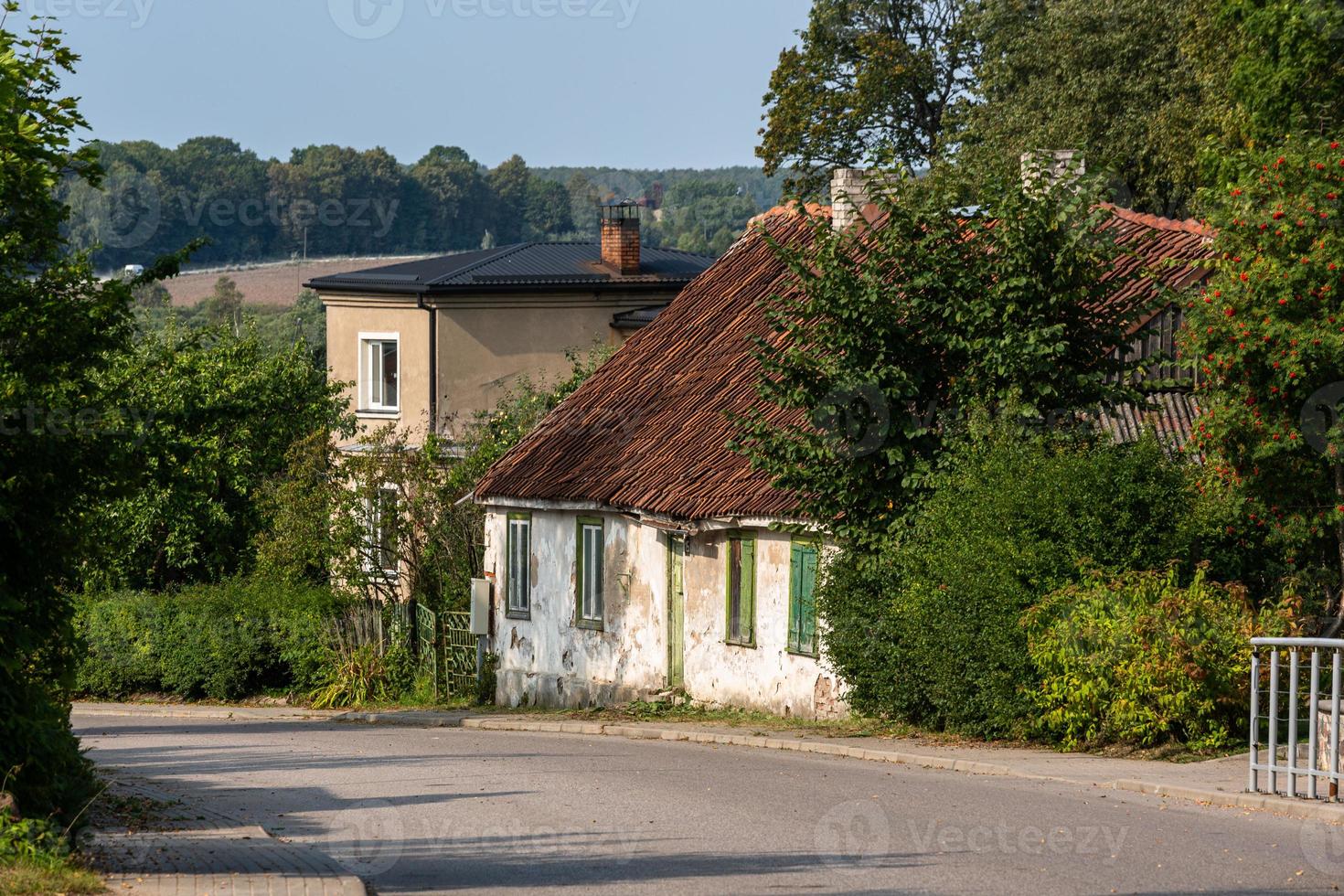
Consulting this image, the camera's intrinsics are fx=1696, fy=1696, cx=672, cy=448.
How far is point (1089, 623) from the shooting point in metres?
15.6

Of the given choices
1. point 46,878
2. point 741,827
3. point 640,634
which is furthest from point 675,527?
point 46,878

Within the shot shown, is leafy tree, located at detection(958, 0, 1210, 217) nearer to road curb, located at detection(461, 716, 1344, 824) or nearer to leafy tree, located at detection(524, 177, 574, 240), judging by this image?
road curb, located at detection(461, 716, 1344, 824)

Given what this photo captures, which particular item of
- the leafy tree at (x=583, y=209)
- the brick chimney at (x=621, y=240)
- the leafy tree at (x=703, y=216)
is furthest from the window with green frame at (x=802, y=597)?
the leafy tree at (x=583, y=209)

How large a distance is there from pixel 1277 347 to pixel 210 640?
22.8 meters

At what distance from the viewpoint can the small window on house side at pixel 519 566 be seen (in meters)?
27.7

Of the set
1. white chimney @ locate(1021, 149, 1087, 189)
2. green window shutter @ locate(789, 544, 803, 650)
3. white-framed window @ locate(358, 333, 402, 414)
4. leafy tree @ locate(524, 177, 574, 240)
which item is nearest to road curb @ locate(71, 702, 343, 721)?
green window shutter @ locate(789, 544, 803, 650)

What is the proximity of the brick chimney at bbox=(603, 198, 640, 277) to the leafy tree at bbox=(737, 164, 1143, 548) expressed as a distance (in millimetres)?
22901

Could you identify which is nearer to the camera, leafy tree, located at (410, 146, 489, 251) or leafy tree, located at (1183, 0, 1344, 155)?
leafy tree, located at (1183, 0, 1344, 155)

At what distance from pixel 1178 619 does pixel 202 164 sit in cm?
8743

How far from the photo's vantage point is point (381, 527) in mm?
31516

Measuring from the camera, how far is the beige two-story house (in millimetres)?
39812

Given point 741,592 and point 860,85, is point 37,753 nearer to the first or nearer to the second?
point 741,592

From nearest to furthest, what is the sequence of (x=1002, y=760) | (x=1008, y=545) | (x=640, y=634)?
(x=1002, y=760), (x=1008, y=545), (x=640, y=634)

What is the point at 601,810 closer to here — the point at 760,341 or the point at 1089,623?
the point at 1089,623
